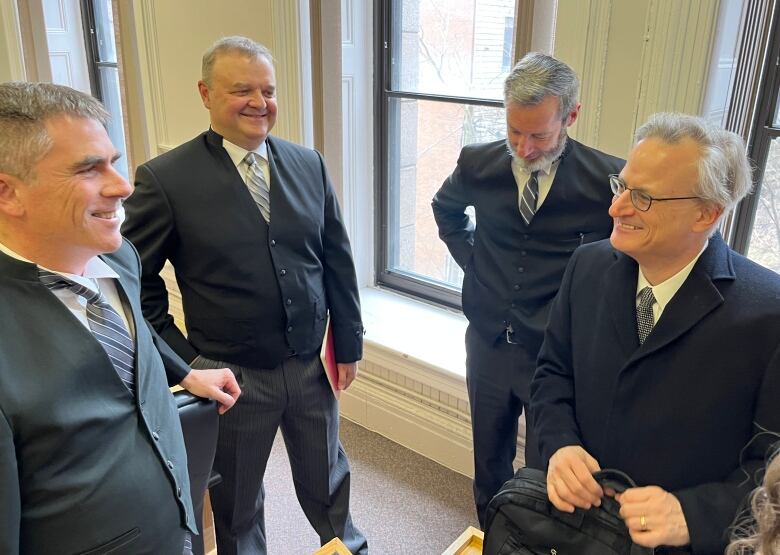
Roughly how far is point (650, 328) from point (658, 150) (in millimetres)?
347

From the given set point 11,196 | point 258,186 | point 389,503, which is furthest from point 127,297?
point 389,503

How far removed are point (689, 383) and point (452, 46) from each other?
203 centimetres

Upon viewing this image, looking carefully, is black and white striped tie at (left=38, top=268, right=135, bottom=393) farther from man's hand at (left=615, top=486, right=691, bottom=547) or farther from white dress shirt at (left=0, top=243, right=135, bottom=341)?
man's hand at (left=615, top=486, right=691, bottom=547)

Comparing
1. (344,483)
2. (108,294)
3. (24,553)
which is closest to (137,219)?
(108,294)

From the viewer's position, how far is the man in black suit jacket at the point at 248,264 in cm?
177

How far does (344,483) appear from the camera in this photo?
2152 millimetres

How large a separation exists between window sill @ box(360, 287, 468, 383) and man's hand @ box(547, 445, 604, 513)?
53.0 inches

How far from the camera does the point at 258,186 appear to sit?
185 cm

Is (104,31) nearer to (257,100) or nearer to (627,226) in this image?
(257,100)

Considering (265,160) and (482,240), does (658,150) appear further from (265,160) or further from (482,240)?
(265,160)

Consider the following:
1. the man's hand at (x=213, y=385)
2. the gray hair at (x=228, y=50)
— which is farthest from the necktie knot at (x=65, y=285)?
the gray hair at (x=228, y=50)

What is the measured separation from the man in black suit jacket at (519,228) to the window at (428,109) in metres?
0.86

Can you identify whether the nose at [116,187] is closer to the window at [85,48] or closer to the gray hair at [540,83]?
the gray hair at [540,83]

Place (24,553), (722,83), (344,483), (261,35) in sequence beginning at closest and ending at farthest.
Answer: (24,553), (722,83), (344,483), (261,35)
